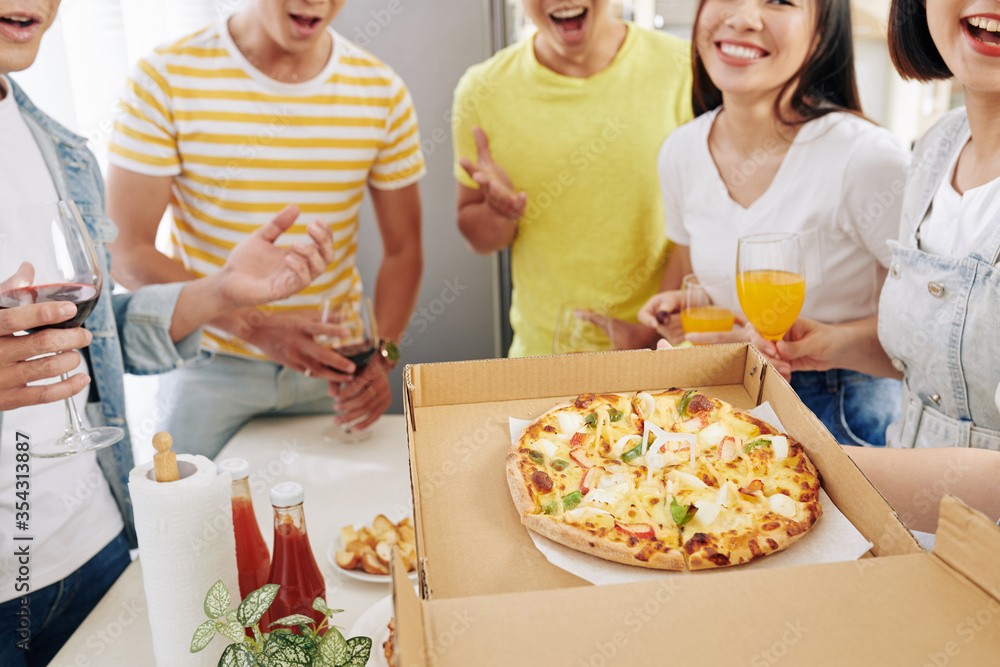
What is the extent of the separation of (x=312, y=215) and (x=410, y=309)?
0.44 metres

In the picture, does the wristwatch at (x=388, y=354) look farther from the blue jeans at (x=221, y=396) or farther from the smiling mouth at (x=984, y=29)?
the smiling mouth at (x=984, y=29)

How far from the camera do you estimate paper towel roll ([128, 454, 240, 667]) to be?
0.82m

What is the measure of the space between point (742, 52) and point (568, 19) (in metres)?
0.68

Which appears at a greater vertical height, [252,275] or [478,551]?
[252,275]

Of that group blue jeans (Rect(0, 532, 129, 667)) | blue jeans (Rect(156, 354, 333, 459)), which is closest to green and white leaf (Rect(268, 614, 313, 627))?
blue jeans (Rect(0, 532, 129, 667))

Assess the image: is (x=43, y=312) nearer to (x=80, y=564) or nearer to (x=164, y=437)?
(x=164, y=437)

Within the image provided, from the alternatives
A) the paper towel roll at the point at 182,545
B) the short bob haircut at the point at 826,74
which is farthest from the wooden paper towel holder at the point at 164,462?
the short bob haircut at the point at 826,74

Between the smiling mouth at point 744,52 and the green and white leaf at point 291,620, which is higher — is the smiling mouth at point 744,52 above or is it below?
above

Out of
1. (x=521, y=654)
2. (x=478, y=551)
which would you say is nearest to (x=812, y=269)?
(x=478, y=551)

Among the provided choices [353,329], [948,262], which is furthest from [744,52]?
[353,329]

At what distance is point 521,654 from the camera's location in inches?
20.0

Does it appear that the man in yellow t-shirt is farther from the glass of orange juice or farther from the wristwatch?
the glass of orange juice

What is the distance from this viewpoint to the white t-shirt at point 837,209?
5.09 ft

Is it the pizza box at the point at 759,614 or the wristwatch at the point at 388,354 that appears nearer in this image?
the pizza box at the point at 759,614
